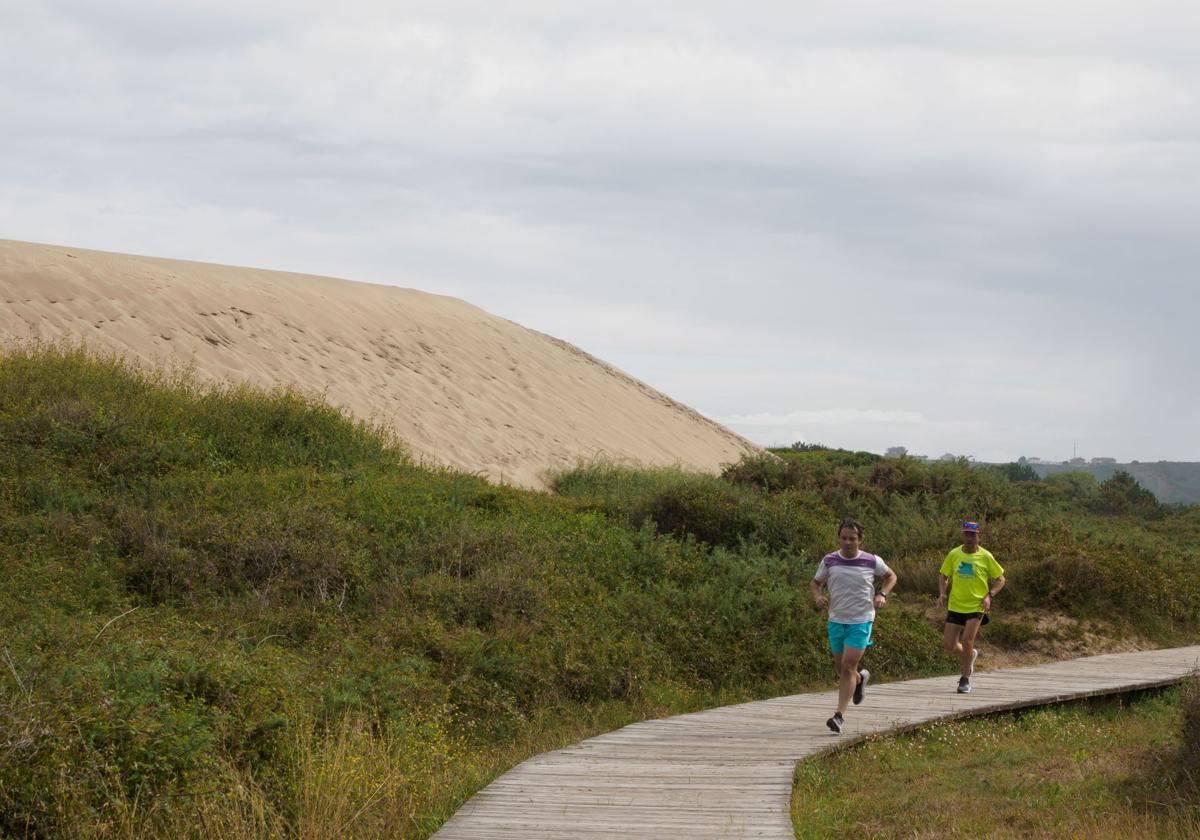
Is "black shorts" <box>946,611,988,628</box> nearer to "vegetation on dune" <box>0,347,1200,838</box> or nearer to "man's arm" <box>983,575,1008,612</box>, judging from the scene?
"man's arm" <box>983,575,1008,612</box>

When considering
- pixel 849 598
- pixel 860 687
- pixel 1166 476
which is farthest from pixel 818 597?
pixel 1166 476

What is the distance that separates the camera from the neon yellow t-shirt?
40.9 ft

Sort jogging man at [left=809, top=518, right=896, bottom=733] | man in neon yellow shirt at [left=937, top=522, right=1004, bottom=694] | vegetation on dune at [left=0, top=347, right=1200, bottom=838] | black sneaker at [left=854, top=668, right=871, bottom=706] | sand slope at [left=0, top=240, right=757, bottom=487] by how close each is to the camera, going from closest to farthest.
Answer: vegetation on dune at [left=0, top=347, right=1200, bottom=838] < jogging man at [left=809, top=518, right=896, bottom=733] < black sneaker at [left=854, top=668, right=871, bottom=706] < man in neon yellow shirt at [left=937, top=522, right=1004, bottom=694] < sand slope at [left=0, top=240, right=757, bottom=487]

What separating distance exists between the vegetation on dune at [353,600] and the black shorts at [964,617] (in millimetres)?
1896

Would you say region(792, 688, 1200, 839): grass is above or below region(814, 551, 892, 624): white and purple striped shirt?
below

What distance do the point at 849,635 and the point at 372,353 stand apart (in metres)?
25.1

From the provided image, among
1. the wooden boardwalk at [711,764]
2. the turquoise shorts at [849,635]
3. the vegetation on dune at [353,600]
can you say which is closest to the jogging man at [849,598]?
the turquoise shorts at [849,635]

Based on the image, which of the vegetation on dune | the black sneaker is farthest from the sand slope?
the black sneaker

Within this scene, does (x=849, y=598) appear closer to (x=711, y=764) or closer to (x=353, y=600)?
(x=711, y=764)

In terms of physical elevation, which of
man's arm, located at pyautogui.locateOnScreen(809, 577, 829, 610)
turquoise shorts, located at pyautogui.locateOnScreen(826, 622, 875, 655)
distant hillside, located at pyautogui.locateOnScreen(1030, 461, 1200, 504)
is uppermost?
distant hillside, located at pyautogui.locateOnScreen(1030, 461, 1200, 504)

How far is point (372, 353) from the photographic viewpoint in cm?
3350

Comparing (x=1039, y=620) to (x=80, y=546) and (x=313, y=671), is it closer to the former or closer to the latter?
(x=313, y=671)

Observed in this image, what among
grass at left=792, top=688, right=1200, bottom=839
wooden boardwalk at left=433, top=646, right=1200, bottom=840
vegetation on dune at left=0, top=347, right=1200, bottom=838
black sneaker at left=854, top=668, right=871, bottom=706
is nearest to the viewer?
wooden boardwalk at left=433, top=646, right=1200, bottom=840

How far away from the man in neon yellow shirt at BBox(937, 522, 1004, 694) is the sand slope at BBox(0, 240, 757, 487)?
1467 centimetres
